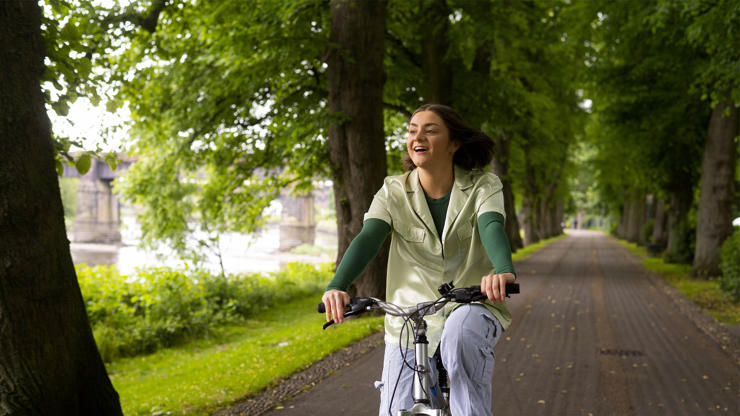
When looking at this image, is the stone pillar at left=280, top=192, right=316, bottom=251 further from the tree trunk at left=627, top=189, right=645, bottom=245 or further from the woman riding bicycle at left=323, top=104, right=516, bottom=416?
the woman riding bicycle at left=323, top=104, right=516, bottom=416

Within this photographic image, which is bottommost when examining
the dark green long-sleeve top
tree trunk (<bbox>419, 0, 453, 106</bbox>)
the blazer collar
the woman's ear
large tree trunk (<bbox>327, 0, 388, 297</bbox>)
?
the dark green long-sleeve top

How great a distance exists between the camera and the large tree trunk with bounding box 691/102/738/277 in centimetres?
1580

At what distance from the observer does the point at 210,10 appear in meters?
11.2

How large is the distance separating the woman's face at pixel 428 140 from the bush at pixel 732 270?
37.7 feet

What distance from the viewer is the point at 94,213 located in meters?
29.2

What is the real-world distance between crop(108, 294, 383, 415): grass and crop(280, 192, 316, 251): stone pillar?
1919 centimetres

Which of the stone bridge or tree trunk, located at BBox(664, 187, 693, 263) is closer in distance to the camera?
tree trunk, located at BBox(664, 187, 693, 263)

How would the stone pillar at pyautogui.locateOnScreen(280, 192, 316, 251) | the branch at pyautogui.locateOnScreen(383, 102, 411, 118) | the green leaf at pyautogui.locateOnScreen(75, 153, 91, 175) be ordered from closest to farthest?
the green leaf at pyautogui.locateOnScreen(75, 153, 91, 175) → the branch at pyautogui.locateOnScreen(383, 102, 411, 118) → the stone pillar at pyautogui.locateOnScreen(280, 192, 316, 251)

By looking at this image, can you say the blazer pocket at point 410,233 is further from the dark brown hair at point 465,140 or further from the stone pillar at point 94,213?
the stone pillar at point 94,213

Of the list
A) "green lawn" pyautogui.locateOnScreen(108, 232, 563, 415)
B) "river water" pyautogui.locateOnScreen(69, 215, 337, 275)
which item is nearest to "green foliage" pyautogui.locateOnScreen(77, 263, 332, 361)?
"green lawn" pyautogui.locateOnScreen(108, 232, 563, 415)

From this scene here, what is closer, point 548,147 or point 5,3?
point 5,3

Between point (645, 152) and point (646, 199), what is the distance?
2036cm

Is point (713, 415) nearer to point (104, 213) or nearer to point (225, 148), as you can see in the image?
point (225, 148)

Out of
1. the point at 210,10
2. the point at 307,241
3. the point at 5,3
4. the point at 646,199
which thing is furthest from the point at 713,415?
the point at 646,199
